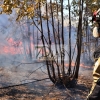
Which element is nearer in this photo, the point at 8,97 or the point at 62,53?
the point at 8,97

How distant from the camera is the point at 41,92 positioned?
329 inches

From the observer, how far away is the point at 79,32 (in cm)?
891

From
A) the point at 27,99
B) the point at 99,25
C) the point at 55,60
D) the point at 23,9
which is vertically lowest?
the point at 27,99

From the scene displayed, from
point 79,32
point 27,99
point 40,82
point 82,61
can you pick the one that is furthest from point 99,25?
point 82,61

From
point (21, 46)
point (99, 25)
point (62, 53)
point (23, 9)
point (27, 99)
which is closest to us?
point (99, 25)

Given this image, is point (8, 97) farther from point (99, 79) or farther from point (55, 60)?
point (99, 79)

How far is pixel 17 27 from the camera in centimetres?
2255

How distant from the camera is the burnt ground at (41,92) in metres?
7.77

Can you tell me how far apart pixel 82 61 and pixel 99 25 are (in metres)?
19.5

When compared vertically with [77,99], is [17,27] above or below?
above

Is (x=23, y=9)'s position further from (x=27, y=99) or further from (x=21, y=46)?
(x=21, y=46)

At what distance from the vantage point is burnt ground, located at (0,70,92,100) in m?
7.77

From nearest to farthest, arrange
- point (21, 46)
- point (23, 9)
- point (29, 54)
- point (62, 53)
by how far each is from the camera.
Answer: point (23, 9) < point (62, 53) < point (29, 54) < point (21, 46)

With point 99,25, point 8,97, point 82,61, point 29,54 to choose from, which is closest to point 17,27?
point 29,54
